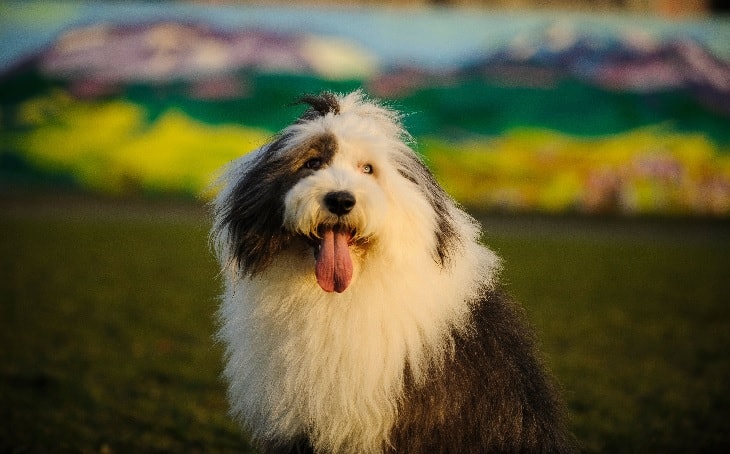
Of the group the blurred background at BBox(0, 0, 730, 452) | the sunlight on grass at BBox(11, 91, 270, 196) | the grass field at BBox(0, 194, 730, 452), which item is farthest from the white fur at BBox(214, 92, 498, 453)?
the sunlight on grass at BBox(11, 91, 270, 196)

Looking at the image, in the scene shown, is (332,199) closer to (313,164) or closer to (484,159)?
(313,164)

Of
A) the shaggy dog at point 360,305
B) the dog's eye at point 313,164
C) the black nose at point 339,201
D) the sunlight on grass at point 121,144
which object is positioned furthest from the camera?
the sunlight on grass at point 121,144

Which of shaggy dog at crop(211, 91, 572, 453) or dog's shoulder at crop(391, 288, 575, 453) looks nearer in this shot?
shaggy dog at crop(211, 91, 572, 453)

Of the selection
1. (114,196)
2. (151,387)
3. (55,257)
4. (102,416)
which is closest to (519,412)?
(102,416)

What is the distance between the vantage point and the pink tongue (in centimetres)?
316

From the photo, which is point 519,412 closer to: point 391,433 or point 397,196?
point 391,433

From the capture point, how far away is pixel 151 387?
6.11 meters

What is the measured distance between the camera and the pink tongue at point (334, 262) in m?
3.16

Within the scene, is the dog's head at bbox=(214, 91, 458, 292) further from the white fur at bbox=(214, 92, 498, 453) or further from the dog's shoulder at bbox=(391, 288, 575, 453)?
the dog's shoulder at bbox=(391, 288, 575, 453)

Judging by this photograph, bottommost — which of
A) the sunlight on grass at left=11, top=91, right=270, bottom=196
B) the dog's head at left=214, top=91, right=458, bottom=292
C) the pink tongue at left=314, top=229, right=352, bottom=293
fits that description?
the sunlight on grass at left=11, top=91, right=270, bottom=196

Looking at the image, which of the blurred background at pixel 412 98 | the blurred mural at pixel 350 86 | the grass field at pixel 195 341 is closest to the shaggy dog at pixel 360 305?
the grass field at pixel 195 341

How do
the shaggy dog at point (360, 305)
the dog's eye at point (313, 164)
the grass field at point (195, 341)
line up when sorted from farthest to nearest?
the grass field at point (195, 341)
the dog's eye at point (313, 164)
the shaggy dog at point (360, 305)

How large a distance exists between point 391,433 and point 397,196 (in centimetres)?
104

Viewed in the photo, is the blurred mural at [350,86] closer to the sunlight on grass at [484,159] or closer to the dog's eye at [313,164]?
the sunlight on grass at [484,159]
